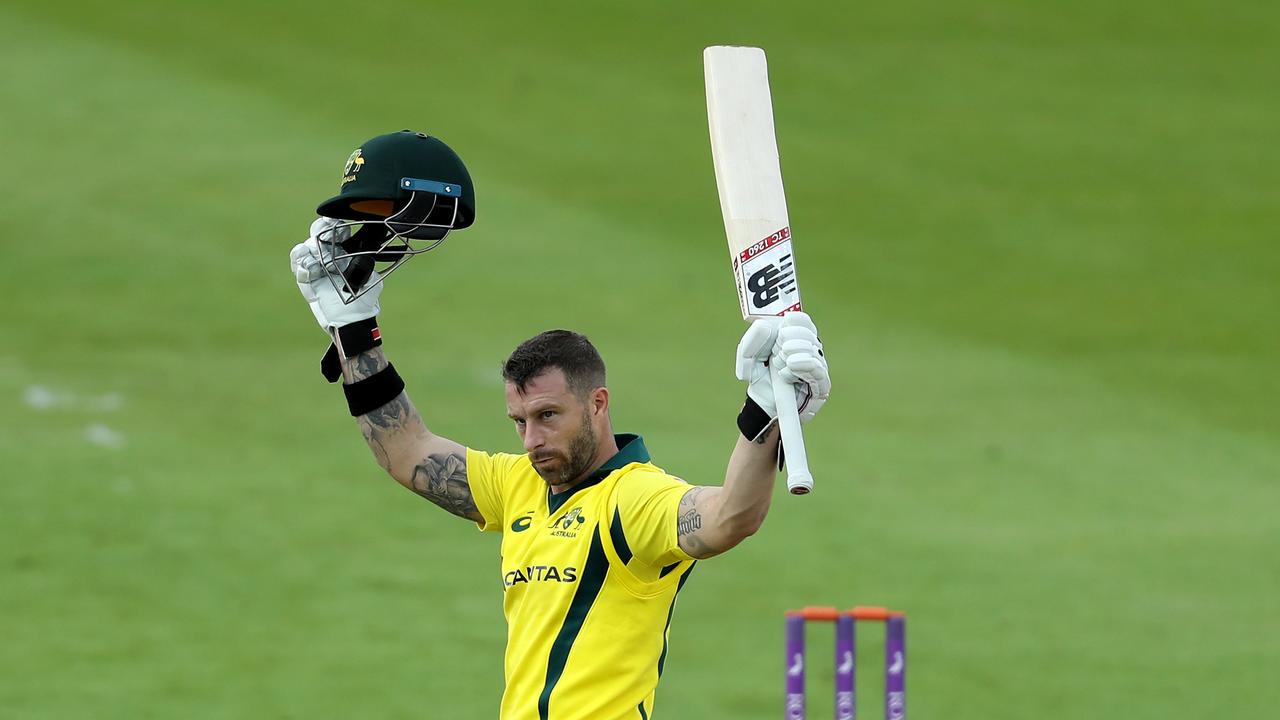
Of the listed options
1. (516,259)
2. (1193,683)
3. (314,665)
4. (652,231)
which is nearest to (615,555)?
(314,665)

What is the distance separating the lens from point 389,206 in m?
5.19

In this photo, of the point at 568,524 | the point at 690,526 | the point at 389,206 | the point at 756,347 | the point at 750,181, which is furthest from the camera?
the point at 389,206

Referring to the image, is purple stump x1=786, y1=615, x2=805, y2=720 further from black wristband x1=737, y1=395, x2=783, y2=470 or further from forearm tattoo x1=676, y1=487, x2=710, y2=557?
black wristband x1=737, y1=395, x2=783, y2=470

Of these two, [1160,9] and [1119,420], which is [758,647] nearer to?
[1119,420]

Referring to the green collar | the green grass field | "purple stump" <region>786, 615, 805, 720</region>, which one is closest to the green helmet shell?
the green collar

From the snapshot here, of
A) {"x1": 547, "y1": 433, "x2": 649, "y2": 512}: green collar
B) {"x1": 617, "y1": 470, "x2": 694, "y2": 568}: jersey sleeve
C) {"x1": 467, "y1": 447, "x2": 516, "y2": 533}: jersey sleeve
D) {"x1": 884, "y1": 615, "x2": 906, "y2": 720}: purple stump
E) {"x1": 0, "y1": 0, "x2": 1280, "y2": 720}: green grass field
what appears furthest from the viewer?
{"x1": 0, "y1": 0, "x2": 1280, "y2": 720}: green grass field

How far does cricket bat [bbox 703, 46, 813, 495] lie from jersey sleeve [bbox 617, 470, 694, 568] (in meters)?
0.39

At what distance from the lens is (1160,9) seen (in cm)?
2477

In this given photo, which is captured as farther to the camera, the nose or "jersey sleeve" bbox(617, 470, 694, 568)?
the nose

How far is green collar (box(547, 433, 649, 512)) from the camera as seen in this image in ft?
15.7

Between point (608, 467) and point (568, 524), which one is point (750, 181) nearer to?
point (608, 467)

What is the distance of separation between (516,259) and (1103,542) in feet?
23.0

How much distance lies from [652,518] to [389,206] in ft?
4.45

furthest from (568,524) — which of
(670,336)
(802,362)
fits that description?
(670,336)
